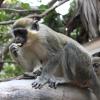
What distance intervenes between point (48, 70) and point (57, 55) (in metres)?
0.29

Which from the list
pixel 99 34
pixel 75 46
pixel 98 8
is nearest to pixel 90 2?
pixel 98 8

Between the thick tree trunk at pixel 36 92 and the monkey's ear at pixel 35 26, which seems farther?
the monkey's ear at pixel 35 26

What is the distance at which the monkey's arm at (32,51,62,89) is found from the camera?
18.9 feet

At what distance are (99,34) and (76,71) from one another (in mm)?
4258

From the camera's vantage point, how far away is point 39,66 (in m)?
6.19

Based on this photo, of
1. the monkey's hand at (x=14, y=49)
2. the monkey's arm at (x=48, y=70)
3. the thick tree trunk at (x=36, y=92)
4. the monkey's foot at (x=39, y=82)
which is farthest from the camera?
the monkey's hand at (x=14, y=49)

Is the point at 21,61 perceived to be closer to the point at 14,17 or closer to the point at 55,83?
the point at 55,83

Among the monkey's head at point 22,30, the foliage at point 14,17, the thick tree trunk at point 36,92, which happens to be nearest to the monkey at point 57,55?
the monkey's head at point 22,30

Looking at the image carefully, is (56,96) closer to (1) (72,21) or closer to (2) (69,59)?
(2) (69,59)

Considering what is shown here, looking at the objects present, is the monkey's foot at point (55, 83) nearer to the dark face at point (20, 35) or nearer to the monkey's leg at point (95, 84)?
the monkey's leg at point (95, 84)

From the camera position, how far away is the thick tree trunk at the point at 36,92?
5348 millimetres

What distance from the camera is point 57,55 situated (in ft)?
19.7

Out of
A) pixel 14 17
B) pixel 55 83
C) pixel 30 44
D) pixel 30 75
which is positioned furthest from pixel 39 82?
pixel 14 17

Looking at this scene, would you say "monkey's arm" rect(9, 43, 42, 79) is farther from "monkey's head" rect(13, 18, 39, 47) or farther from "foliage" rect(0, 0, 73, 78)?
"foliage" rect(0, 0, 73, 78)
